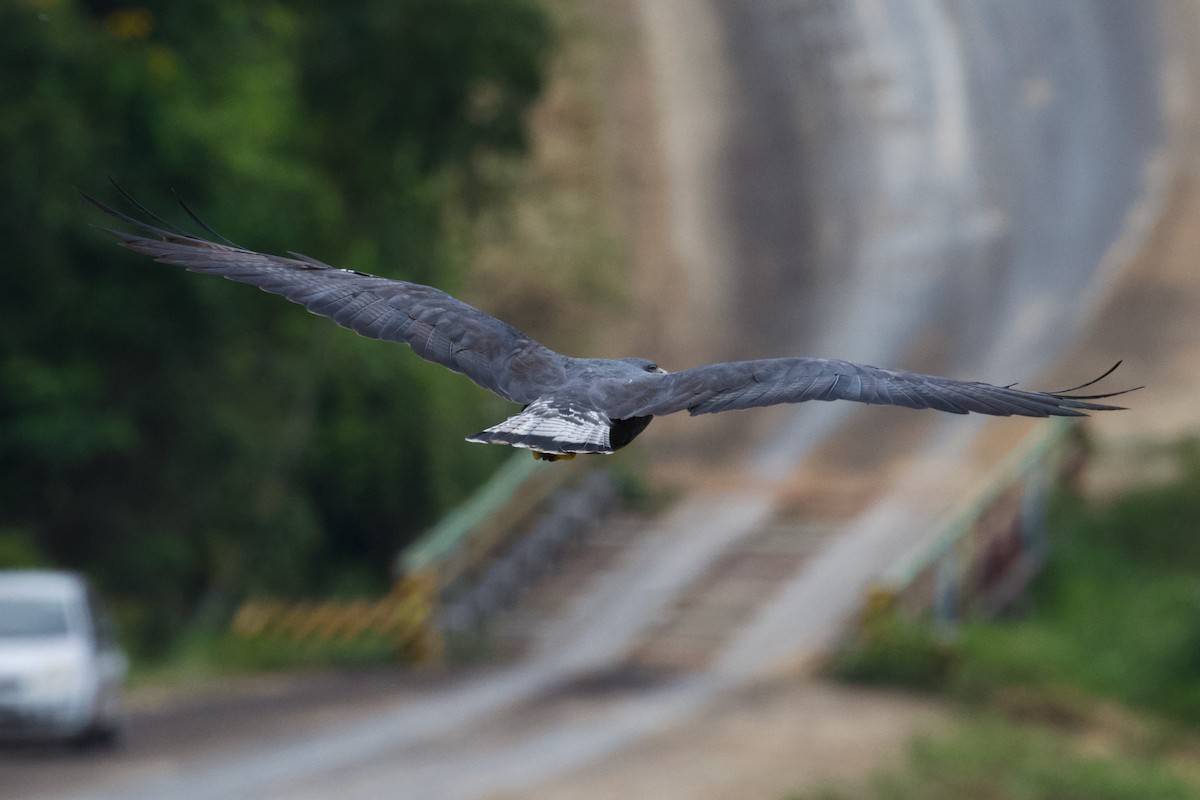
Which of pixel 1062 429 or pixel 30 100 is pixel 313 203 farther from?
pixel 1062 429

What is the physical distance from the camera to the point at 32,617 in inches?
673

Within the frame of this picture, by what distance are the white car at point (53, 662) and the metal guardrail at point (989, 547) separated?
27.8ft

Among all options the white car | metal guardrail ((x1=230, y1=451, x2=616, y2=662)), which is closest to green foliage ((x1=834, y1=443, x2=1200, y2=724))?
metal guardrail ((x1=230, y1=451, x2=616, y2=662))

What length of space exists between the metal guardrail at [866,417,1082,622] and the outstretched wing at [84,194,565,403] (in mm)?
14867

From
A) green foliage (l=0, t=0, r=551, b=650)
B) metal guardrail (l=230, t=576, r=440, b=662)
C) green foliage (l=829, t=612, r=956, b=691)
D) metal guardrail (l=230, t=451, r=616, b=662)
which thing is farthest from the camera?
metal guardrail (l=230, t=451, r=616, b=662)

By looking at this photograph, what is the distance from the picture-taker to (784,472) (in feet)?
93.4

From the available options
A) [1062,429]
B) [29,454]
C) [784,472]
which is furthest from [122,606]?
[1062,429]

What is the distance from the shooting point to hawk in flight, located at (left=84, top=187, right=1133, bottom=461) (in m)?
6.53

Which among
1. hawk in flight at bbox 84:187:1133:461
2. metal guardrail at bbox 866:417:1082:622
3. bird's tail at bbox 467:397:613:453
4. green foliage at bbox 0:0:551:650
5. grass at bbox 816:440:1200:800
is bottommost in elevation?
bird's tail at bbox 467:397:613:453

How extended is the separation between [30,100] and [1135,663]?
1253cm

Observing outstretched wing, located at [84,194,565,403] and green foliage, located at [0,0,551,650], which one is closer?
outstretched wing, located at [84,194,565,403]

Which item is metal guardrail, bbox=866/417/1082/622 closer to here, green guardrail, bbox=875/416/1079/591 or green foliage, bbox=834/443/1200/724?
green guardrail, bbox=875/416/1079/591

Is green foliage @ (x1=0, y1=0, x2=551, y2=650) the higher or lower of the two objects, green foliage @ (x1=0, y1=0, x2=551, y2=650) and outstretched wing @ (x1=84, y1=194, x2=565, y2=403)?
the higher

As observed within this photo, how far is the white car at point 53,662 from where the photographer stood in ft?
54.4
